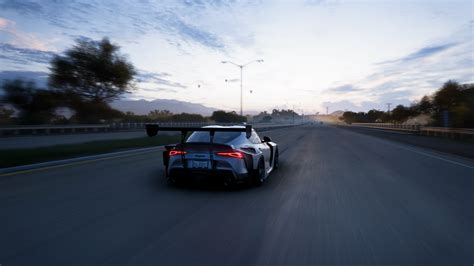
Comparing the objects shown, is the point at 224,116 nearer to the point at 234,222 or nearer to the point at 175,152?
the point at 175,152

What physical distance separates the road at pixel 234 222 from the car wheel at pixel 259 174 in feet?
1.11

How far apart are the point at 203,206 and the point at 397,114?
304ft

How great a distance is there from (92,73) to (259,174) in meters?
37.8

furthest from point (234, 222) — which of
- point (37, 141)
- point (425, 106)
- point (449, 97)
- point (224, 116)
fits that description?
point (224, 116)

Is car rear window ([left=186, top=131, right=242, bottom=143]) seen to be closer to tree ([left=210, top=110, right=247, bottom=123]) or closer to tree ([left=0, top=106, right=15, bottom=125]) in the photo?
tree ([left=0, top=106, right=15, bottom=125])

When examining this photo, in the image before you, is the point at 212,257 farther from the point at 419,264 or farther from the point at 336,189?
the point at 336,189

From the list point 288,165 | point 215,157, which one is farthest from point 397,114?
point 215,157

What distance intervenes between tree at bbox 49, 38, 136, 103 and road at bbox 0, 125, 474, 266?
32.6 meters

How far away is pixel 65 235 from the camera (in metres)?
5.20

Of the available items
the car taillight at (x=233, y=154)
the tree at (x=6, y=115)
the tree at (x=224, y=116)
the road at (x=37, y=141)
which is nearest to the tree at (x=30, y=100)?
the tree at (x=6, y=115)

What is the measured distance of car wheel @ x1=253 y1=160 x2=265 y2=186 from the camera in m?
9.05

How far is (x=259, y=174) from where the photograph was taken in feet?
30.2

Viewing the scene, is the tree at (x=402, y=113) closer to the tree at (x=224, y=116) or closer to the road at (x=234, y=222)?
the tree at (x=224, y=116)

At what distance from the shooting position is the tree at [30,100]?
147 ft
